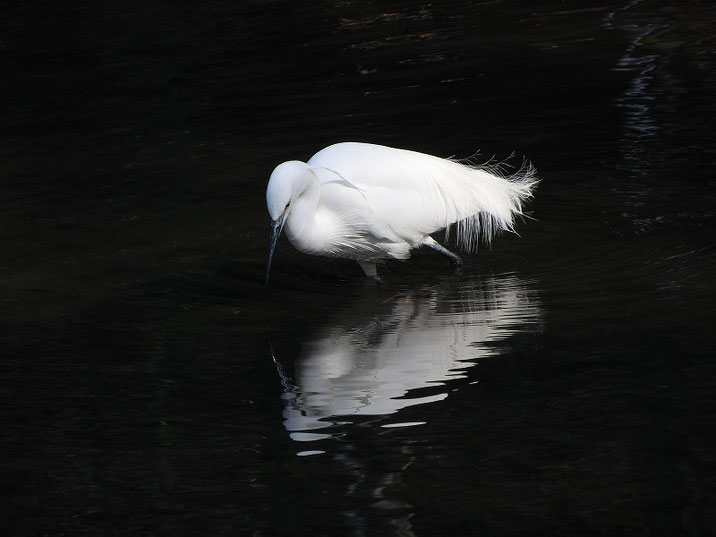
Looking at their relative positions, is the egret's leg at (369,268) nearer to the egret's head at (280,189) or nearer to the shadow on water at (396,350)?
the shadow on water at (396,350)

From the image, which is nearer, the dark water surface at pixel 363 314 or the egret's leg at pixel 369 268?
the dark water surface at pixel 363 314

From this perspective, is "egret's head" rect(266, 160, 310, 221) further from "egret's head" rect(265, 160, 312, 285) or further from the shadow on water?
the shadow on water

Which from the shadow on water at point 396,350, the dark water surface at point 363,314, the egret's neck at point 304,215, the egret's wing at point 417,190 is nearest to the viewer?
the dark water surface at point 363,314

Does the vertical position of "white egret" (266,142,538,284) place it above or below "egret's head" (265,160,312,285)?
below

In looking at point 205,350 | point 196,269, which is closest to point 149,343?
point 205,350

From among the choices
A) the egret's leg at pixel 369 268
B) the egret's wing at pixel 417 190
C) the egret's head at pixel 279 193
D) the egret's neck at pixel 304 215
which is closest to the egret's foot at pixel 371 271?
the egret's leg at pixel 369 268

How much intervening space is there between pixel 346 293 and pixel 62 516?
7.03 ft

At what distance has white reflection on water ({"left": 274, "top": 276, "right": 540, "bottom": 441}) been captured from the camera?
4.43 meters

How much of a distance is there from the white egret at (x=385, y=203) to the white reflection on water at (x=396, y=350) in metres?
0.34

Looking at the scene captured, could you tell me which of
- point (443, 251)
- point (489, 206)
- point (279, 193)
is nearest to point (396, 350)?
point (279, 193)

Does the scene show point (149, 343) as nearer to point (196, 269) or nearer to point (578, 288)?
point (196, 269)

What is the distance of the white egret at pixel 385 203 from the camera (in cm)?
548

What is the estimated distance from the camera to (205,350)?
5086mm

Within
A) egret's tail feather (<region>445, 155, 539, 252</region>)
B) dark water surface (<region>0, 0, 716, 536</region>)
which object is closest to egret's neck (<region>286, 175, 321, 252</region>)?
dark water surface (<region>0, 0, 716, 536</region>)
